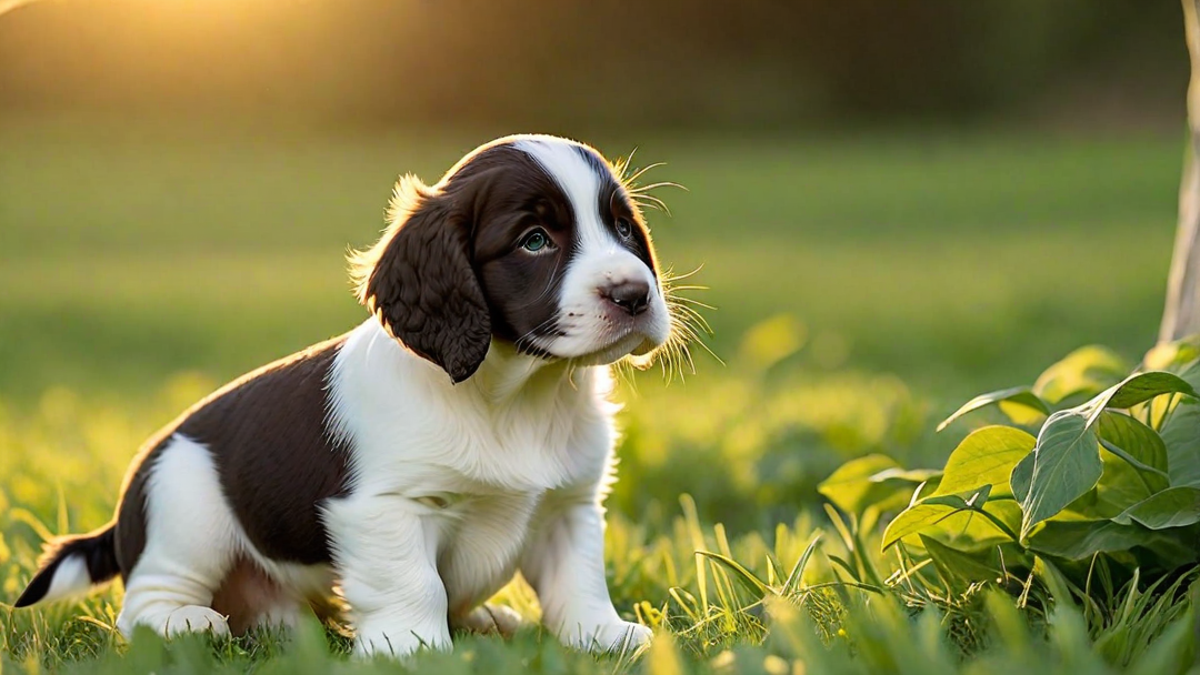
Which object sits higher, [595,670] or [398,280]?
[398,280]

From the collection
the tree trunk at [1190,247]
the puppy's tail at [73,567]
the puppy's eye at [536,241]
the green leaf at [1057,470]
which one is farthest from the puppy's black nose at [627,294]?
the tree trunk at [1190,247]

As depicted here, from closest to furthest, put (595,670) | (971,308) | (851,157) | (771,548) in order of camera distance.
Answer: (595,670), (771,548), (971,308), (851,157)

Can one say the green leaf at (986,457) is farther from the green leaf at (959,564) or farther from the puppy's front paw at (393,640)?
the puppy's front paw at (393,640)

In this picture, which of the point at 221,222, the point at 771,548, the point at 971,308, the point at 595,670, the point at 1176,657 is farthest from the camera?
the point at 221,222

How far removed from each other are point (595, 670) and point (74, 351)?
1018cm

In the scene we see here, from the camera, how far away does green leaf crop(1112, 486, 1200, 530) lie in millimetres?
3209

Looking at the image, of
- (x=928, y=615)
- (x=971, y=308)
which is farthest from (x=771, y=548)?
(x=971, y=308)

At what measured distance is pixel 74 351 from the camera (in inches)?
467

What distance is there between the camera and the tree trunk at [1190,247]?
4.78m

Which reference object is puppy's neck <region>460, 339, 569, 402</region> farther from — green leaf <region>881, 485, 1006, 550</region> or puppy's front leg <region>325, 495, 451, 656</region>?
green leaf <region>881, 485, 1006, 550</region>

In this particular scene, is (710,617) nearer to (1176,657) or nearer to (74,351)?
(1176,657)

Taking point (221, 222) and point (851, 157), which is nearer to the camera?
point (221, 222)

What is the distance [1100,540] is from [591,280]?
4.49 feet

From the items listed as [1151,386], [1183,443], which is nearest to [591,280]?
[1151,386]
